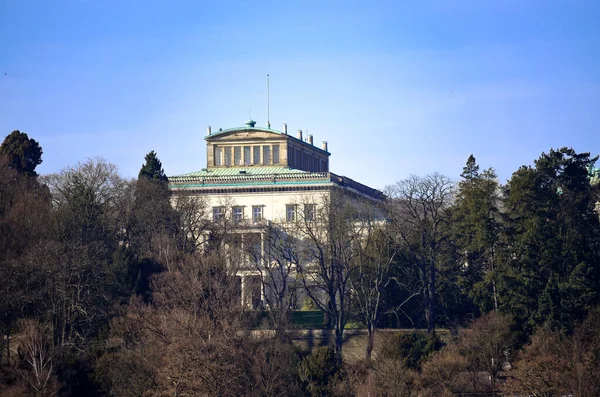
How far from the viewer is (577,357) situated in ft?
189

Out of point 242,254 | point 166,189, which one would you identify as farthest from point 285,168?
point 242,254

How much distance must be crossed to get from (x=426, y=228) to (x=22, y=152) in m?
28.3

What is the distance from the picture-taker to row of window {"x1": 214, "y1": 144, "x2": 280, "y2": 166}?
3851 inches

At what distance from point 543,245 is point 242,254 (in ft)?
60.7

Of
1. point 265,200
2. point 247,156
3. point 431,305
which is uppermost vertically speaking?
point 247,156

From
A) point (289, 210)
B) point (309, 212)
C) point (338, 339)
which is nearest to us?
point (338, 339)

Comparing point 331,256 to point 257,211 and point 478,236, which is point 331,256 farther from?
point 257,211

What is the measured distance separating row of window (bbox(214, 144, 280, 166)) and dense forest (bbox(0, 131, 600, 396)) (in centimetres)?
1731

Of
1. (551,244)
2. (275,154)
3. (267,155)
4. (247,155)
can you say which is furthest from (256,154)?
(551,244)

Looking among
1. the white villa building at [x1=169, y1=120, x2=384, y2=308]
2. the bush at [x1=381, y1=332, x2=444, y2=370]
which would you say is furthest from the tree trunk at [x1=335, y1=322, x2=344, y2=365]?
the white villa building at [x1=169, y1=120, x2=384, y2=308]

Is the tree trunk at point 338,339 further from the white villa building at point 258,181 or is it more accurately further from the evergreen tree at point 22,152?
the evergreen tree at point 22,152

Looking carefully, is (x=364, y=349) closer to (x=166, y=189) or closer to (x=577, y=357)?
(x=577, y=357)

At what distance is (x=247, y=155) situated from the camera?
9806 centimetres

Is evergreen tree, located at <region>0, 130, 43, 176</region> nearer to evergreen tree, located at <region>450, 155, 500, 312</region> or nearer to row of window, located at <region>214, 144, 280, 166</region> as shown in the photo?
row of window, located at <region>214, 144, 280, 166</region>
